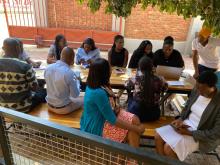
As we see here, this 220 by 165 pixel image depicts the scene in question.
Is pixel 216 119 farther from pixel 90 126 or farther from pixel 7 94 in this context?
pixel 7 94

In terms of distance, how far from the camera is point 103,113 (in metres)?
2.14

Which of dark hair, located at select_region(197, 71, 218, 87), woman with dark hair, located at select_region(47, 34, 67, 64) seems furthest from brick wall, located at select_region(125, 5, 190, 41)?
dark hair, located at select_region(197, 71, 218, 87)

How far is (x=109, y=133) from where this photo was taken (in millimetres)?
2361

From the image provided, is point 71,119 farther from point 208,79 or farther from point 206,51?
point 206,51

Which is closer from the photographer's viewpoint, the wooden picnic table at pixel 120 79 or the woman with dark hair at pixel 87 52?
the wooden picnic table at pixel 120 79

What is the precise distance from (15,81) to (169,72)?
7.37 ft

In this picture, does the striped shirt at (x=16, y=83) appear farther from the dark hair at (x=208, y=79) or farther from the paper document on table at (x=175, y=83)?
the dark hair at (x=208, y=79)

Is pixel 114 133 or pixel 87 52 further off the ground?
pixel 87 52

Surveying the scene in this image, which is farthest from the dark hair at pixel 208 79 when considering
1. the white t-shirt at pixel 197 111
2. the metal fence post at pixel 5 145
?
the metal fence post at pixel 5 145

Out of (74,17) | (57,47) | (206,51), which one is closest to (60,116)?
(57,47)

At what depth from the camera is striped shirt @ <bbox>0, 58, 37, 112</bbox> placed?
265 cm

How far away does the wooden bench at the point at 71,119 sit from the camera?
2725 mm

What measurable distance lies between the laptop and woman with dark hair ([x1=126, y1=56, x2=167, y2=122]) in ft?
2.03

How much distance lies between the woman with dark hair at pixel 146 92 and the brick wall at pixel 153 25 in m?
5.45
